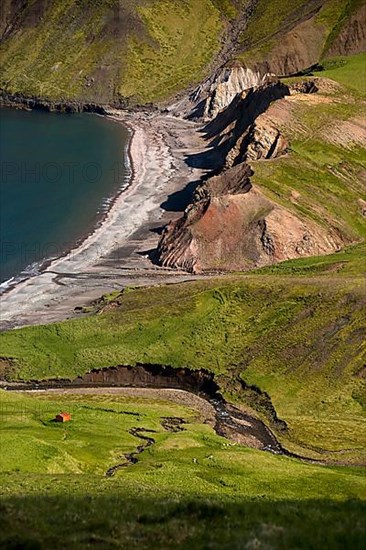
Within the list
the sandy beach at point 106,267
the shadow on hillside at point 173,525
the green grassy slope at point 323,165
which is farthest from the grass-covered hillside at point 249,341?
the shadow on hillside at point 173,525

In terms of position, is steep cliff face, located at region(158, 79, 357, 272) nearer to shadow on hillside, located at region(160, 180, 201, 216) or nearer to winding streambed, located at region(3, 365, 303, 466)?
shadow on hillside, located at region(160, 180, 201, 216)

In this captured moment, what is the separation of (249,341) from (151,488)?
4916 centimetres

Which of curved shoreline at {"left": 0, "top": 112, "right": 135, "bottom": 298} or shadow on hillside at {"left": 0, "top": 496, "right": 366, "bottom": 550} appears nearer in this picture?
shadow on hillside at {"left": 0, "top": 496, "right": 366, "bottom": 550}

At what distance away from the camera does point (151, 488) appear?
43.2m

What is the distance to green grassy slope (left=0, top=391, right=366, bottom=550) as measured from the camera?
25.2 m

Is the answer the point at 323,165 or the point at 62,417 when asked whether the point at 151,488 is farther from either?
the point at 323,165

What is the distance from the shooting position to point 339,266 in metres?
103

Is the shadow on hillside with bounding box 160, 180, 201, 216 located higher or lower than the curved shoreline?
higher

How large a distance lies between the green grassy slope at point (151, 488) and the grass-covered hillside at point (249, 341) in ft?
27.5

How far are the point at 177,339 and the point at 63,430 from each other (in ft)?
97.5

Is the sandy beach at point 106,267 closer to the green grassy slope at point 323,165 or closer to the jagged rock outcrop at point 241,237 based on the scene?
the jagged rock outcrop at point 241,237

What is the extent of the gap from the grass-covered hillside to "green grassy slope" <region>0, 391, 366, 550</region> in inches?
330

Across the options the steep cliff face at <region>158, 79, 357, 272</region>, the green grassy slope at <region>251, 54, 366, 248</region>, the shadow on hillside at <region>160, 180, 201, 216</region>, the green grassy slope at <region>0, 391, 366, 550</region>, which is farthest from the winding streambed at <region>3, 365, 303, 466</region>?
the shadow on hillside at <region>160, 180, 201, 216</region>

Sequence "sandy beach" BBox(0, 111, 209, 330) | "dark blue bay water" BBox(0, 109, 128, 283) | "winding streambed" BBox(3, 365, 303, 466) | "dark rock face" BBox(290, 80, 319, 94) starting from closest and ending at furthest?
"winding streambed" BBox(3, 365, 303, 466)
"sandy beach" BBox(0, 111, 209, 330)
"dark blue bay water" BBox(0, 109, 128, 283)
"dark rock face" BBox(290, 80, 319, 94)
